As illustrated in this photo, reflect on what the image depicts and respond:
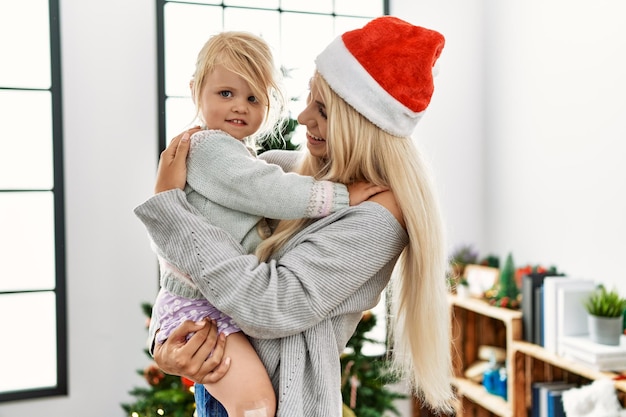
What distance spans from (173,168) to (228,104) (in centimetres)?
19

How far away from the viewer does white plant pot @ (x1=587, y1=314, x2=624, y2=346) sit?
2211 mm

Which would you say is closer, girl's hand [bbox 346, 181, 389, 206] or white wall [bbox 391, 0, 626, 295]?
girl's hand [bbox 346, 181, 389, 206]

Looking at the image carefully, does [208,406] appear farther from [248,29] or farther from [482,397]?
[248,29]

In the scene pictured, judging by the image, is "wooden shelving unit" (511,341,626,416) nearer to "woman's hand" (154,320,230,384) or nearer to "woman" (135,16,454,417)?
"woman" (135,16,454,417)

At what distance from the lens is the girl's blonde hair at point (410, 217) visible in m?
1.20

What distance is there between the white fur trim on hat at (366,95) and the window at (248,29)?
1711 mm

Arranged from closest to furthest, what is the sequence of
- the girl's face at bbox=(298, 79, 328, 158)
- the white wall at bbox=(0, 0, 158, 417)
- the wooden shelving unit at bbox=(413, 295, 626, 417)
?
the girl's face at bbox=(298, 79, 328, 158), the wooden shelving unit at bbox=(413, 295, 626, 417), the white wall at bbox=(0, 0, 158, 417)

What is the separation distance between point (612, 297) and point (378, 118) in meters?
1.54

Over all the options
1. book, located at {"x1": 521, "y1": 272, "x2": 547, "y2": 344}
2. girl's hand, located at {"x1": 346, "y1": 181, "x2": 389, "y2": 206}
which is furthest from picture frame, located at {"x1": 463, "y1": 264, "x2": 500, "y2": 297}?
girl's hand, located at {"x1": 346, "y1": 181, "x2": 389, "y2": 206}

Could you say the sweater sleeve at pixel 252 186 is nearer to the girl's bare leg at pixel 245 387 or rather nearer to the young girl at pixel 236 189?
the young girl at pixel 236 189

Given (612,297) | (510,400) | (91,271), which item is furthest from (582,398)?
(91,271)

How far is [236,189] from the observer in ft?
3.77

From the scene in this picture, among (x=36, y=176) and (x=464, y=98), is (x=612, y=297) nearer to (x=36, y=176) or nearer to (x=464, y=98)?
(x=464, y=98)

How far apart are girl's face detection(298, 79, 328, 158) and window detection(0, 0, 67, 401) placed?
1.98 meters
